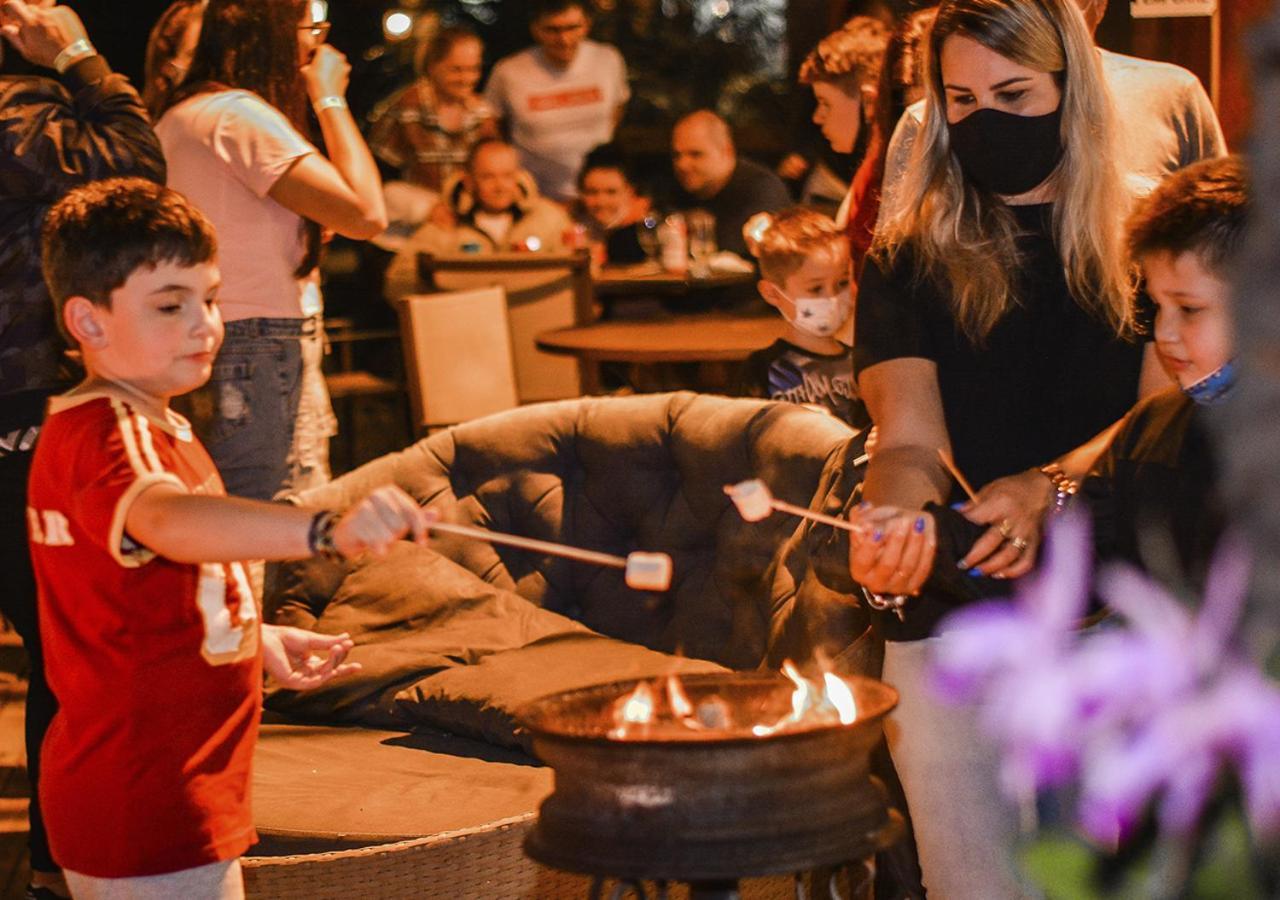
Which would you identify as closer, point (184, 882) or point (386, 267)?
point (184, 882)

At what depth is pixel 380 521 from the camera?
1.89 m

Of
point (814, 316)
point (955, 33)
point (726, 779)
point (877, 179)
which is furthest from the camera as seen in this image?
point (814, 316)

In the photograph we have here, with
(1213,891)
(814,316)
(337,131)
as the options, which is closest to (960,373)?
(1213,891)

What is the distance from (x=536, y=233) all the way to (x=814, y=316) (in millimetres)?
3195

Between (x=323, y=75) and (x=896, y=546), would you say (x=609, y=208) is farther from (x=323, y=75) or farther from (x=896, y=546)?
(x=896, y=546)

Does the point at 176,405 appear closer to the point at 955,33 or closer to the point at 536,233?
the point at 955,33

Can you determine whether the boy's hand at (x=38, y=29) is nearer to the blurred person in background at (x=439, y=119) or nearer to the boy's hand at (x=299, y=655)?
the boy's hand at (x=299, y=655)

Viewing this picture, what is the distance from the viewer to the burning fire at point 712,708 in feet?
6.63

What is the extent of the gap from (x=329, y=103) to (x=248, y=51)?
1.06 feet

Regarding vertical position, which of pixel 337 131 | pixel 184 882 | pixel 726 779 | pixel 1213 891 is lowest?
pixel 184 882

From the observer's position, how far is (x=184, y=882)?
2.16 meters

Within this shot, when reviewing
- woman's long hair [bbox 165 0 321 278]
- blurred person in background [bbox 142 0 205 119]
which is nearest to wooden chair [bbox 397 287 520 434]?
blurred person in background [bbox 142 0 205 119]

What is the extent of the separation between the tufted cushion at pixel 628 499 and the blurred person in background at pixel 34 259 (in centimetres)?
77

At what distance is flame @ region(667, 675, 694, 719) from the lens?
2.13 m
